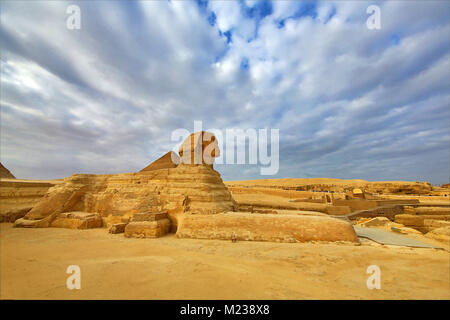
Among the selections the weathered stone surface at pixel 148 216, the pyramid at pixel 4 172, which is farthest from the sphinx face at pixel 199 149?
the pyramid at pixel 4 172

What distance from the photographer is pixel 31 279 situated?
3100 mm

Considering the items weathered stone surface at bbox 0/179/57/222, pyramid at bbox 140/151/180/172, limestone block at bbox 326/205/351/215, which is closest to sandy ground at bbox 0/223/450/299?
weathered stone surface at bbox 0/179/57/222

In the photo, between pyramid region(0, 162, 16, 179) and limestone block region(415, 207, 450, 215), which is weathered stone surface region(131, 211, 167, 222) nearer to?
limestone block region(415, 207, 450, 215)

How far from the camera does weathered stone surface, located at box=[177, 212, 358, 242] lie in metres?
5.90

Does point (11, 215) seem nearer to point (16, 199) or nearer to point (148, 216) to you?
point (16, 199)

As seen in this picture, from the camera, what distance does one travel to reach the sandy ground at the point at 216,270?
112 inches

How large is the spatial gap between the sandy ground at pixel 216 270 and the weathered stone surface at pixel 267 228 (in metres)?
0.34

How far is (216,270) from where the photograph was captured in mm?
3686

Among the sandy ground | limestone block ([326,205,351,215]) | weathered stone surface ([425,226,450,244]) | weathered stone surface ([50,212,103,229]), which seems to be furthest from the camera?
limestone block ([326,205,351,215])

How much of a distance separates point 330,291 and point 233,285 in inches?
61.1

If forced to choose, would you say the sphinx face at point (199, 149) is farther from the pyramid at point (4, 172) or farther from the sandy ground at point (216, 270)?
the pyramid at point (4, 172)

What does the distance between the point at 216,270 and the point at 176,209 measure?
4209 millimetres

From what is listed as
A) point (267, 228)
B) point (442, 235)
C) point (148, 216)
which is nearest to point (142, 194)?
point (148, 216)

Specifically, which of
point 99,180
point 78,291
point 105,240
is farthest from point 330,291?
point 99,180
